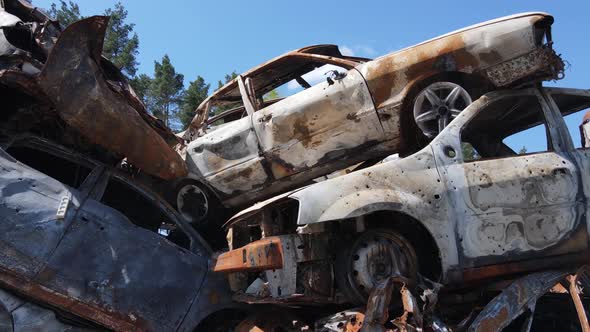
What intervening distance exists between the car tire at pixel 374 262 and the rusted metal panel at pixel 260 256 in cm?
56

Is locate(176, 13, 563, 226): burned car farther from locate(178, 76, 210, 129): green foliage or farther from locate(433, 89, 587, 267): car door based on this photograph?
locate(178, 76, 210, 129): green foliage

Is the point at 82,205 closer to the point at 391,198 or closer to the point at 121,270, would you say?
the point at 121,270

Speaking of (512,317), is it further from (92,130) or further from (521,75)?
(92,130)

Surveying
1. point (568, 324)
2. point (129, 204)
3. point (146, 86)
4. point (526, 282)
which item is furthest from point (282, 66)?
point (146, 86)

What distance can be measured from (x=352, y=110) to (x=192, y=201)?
2093 millimetres

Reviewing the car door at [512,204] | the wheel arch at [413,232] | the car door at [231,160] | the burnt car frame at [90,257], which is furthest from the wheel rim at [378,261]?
the car door at [231,160]

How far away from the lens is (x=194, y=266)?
13.9 ft

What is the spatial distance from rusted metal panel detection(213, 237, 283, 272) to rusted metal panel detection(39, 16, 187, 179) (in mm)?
1504

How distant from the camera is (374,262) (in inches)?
145

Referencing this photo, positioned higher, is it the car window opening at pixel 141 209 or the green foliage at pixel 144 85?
the green foliage at pixel 144 85

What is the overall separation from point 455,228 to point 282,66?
3279 mm

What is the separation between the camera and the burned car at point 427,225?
3625 millimetres

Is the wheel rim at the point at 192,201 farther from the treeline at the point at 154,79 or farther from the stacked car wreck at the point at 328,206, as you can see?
the treeline at the point at 154,79

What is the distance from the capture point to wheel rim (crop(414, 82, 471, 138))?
4520mm
